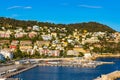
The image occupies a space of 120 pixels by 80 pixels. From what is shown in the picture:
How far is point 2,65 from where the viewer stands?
56312mm

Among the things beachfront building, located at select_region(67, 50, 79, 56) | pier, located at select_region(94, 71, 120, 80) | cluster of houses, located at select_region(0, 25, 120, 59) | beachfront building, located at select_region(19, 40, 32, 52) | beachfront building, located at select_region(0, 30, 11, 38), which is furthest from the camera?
beachfront building, located at select_region(0, 30, 11, 38)

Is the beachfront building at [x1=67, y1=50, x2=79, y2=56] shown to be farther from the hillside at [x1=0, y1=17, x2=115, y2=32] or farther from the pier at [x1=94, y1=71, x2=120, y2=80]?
the pier at [x1=94, y1=71, x2=120, y2=80]

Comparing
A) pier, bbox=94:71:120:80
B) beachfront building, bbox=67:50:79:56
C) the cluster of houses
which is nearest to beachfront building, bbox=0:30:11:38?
the cluster of houses

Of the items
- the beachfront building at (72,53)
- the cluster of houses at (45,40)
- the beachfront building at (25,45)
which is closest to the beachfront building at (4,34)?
the cluster of houses at (45,40)

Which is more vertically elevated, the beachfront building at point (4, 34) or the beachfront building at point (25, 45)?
the beachfront building at point (4, 34)

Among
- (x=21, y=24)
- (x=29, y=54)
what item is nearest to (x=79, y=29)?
(x=21, y=24)

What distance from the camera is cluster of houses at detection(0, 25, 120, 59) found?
77.1m

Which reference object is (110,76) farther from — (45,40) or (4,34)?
(45,40)

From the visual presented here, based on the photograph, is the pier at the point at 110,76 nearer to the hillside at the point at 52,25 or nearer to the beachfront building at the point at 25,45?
the beachfront building at the point at 25,45

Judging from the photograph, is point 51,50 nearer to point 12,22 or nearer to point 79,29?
point 12,22

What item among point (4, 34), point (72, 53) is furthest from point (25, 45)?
point (72, 53)

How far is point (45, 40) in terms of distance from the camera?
88312 millimetres

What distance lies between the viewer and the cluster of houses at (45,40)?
77.1m

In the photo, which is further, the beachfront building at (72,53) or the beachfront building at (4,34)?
the beachfront building at (4,34)
